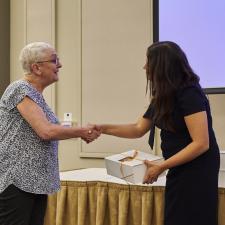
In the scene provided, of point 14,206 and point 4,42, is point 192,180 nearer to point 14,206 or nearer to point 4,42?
point 14,206

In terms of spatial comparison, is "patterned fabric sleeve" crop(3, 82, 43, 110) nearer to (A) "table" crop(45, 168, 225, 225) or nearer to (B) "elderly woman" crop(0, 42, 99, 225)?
(B) "elderly woman" crop(0, 42, 99, 225)

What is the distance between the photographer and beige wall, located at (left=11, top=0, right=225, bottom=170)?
3217 millimetres

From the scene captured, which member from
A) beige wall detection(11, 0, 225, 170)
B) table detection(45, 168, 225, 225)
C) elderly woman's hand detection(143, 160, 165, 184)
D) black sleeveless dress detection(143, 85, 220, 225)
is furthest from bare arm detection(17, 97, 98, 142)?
beige wall detection(11, 0, 225, 170)

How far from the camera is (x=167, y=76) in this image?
1783 mm

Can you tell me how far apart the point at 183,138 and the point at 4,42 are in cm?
248

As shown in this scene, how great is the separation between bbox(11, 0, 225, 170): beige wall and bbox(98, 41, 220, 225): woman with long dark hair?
3.91ft

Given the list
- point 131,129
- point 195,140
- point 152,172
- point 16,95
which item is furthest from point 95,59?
point 195,140

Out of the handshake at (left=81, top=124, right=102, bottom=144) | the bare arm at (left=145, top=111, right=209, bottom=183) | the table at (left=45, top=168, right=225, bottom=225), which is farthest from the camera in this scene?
the table at (left=45, top=168, right=225, bottom=225)

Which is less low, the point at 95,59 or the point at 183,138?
the point at 95,59

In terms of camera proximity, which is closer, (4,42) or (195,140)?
(195,140)

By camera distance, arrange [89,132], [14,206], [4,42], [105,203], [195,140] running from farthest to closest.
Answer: [4,42] → [105,203] → [89,132] → [14,206] → [195,140]

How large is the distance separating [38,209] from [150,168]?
56 centimetres

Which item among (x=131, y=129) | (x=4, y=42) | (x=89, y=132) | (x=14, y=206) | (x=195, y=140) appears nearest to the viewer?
(x=195, y=140)

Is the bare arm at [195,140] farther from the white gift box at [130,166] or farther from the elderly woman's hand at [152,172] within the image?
the white gift box at [130,166]
